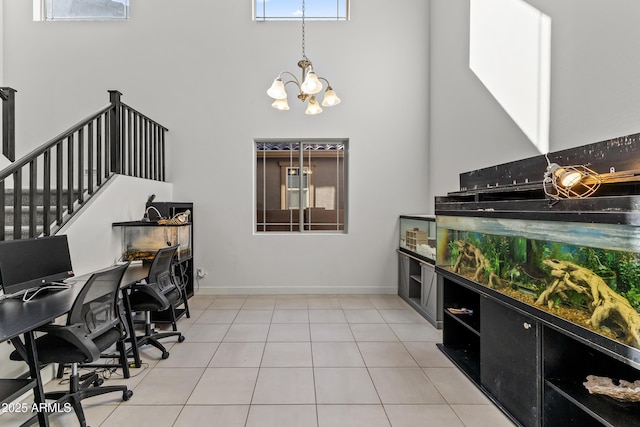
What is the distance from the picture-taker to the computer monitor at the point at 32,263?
7.46 feet

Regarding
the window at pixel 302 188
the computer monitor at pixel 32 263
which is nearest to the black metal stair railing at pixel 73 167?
the computer monitor at pixel 32 263

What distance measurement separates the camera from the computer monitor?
227 centimetres

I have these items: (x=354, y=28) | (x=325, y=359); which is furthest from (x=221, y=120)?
(x=325, y=359)

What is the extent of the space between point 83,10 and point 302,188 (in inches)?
176

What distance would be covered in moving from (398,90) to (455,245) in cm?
328

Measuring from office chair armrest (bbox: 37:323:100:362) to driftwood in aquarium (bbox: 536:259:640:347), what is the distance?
8.84 feet

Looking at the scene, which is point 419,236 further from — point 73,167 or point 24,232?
point 24,232

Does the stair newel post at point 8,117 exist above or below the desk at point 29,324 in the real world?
above

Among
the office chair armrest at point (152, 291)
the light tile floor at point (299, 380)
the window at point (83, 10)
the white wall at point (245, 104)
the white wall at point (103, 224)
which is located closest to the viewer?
the light tile floor at point (299, 380)

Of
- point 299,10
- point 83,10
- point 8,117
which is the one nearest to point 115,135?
point 8,117

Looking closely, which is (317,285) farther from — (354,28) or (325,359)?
(354,28)

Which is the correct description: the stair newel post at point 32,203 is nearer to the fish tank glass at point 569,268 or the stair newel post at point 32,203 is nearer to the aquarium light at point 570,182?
the fish tank glass at point 569,268

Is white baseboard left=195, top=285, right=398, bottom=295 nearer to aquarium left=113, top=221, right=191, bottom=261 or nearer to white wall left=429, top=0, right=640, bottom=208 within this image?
aquarium left=113, top=221, right=191, bottom=261

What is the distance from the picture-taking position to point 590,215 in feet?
4.99
